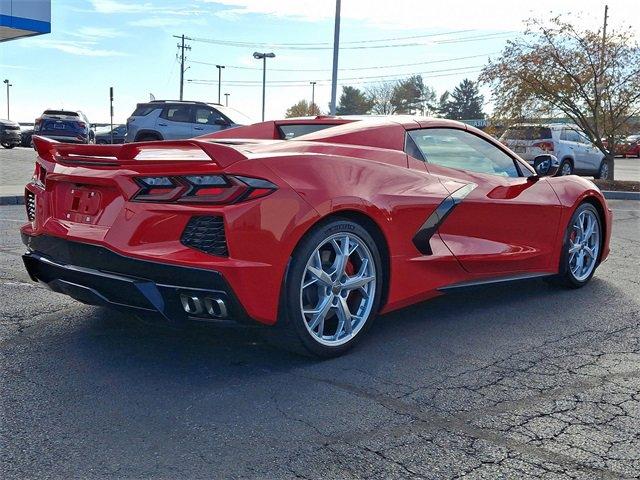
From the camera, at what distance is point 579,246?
18.8 ft

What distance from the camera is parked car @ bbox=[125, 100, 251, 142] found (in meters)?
18.8

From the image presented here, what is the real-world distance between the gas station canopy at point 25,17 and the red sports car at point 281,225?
2082 cm

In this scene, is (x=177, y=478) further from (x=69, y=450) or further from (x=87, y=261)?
(x=87, y=261)

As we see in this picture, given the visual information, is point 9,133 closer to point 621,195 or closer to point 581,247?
point 621,195

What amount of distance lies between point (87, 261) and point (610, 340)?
3022 millimetres

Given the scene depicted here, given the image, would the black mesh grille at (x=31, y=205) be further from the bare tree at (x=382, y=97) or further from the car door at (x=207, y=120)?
the bare tree at (x=382, y=97)

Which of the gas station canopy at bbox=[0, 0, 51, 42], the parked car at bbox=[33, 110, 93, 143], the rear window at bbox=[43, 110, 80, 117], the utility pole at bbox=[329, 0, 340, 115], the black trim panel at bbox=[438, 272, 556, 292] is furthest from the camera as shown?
the rear window at bbox=[43, 110, 80, 117]

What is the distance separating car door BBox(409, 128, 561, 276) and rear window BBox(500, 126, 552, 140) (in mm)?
14647

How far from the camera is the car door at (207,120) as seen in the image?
18.7m

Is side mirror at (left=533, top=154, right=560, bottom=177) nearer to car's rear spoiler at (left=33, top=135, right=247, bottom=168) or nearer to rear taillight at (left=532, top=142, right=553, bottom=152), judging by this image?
car's rear spoiler at (left=33, top=135, right=247, bottom=168)

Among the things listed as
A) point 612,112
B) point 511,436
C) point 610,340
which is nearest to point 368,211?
point 511,436

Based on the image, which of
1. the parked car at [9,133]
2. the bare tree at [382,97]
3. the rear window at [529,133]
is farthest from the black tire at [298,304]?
the bare tree at [382,97]

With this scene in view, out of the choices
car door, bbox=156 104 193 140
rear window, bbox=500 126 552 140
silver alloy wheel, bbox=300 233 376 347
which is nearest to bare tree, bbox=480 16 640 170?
rear window, bbox=500 126 552 140

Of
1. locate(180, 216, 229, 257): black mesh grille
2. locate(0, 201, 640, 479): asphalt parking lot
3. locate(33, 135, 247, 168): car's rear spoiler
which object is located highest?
locate(33, 135, 247, 168): car's rear spoiler
